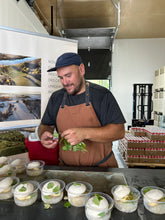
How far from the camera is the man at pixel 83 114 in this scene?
1.62m

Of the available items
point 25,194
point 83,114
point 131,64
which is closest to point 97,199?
point 25,194

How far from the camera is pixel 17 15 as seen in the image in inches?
111

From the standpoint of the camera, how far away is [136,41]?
271 inches

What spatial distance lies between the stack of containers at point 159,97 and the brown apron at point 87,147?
4831mm

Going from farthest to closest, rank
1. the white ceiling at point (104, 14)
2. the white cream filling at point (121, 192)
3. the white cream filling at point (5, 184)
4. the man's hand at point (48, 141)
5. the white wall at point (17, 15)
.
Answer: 1. the white ceiling at point (104, 14)
2. the white wall at point (17, 15)
3. the man's hand at point (48, 141)
4. the white cream filling at point (5, 184)
5. the white cream filling at point (121, 192)

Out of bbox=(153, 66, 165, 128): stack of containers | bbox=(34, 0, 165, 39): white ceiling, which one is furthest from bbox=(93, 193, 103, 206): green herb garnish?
bbox=(153, 66, 165, 128): stack of containers

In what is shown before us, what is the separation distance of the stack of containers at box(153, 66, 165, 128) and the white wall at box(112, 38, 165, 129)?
0.51 metres

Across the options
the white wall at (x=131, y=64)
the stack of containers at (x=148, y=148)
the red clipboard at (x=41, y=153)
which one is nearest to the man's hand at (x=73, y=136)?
the red clipboard at (x=41, y=153)

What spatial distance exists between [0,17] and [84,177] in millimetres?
2367

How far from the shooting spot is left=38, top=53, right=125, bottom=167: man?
5.31 feet

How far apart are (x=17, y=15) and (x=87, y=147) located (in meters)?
2.51

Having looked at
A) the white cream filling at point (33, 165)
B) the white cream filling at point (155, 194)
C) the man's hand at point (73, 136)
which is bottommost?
the white cream filling at point (155, 194)

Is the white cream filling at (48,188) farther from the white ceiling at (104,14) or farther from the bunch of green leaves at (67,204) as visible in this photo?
the white ceiling at (104,14)

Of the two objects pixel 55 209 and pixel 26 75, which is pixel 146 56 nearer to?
pixel 26 75
